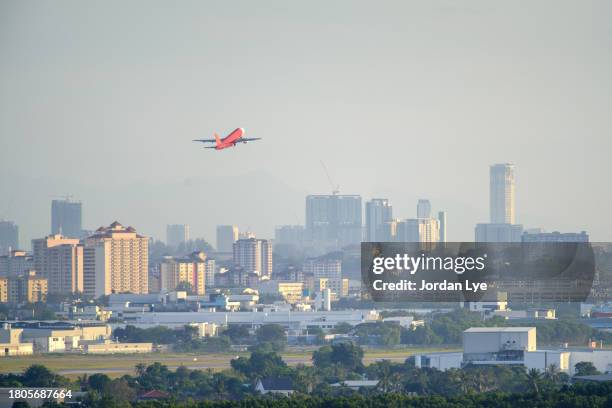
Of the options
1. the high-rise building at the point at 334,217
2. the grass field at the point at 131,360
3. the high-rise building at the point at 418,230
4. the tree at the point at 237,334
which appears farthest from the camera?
the high-rise building at the point at 334,217

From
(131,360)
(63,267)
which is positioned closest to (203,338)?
(131,360)

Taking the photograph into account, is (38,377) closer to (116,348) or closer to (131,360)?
(131,360)

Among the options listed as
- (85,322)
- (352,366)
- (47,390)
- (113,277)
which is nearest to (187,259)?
(113,277)

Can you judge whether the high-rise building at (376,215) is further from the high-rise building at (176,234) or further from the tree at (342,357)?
the tree at (342,357)

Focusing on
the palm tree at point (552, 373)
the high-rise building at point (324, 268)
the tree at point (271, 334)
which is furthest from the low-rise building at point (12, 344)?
the high-rise building at point (324, 268)

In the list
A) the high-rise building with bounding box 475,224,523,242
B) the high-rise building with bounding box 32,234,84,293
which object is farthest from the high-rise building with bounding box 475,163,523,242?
the high-rise building with bounding box 32,234,84,293

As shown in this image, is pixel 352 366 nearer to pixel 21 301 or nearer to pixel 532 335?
pixel 532 335

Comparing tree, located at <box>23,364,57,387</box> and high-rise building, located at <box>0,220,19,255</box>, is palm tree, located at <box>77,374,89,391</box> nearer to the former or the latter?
tree, located at <box>23,364,57,387</box>
